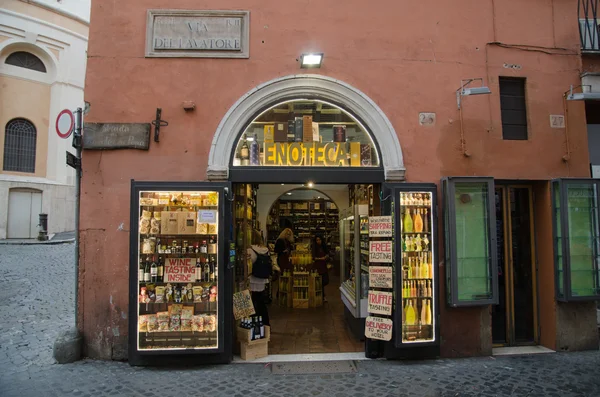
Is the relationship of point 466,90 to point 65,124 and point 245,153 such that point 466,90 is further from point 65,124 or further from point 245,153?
point 65,124

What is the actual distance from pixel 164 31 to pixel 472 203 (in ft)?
17.5

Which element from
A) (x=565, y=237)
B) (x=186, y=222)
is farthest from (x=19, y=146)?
(x=565, y=237)

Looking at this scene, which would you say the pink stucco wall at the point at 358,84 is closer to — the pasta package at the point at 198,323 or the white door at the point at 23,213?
the pasta package at the point at 198,323

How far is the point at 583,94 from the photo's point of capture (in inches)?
229

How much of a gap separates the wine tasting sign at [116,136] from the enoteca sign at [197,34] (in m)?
1.16

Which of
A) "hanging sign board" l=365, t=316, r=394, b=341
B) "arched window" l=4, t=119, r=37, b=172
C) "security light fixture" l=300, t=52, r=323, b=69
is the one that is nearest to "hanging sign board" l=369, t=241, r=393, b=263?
"hanging sign board" l=365, t=316, r=394, b=341

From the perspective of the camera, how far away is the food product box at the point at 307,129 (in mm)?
6090

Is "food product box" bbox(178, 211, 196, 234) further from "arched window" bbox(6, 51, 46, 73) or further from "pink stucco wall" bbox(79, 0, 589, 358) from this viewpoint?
"arched window" bbox(6, 51, 46, 73)

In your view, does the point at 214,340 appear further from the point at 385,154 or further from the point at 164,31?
the point at 164,31

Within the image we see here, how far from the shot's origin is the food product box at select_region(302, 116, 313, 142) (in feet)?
20.0

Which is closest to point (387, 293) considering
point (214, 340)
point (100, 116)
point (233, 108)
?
point (214, 340)

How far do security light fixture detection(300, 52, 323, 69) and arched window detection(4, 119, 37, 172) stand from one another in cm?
2204

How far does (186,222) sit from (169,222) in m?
0.23

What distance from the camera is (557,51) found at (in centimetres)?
638
